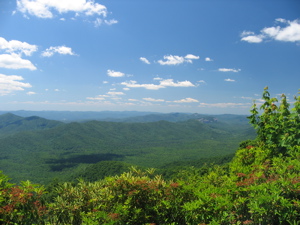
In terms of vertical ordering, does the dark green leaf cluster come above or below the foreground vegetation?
above

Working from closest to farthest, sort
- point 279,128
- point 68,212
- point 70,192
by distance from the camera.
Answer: point 68,212 < point 70,192 < point 279,128

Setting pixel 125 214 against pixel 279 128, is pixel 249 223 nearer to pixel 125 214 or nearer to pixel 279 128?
pixel 125 214

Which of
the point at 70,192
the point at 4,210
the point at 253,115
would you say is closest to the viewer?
the point at 4,210

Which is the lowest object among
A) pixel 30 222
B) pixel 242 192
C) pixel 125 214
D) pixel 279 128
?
pixel 30 222

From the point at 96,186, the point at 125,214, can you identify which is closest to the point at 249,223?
the point at 125,214

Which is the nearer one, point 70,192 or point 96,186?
point 70,192

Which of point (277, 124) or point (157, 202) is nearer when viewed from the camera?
point (157, 202)

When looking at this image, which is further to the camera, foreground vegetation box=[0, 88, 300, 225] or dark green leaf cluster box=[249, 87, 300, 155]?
dark green leaf cluster box=[249, 87, 300, 155]

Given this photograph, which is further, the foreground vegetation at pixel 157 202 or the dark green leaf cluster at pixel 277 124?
the dark green leaf cluster at pixel 277 124

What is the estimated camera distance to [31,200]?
558 centimetres

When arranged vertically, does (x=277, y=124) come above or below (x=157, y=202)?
above

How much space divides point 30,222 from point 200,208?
507 cm

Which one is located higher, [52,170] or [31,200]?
[31,200]

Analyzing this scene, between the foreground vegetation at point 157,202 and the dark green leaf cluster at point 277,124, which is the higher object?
the dark green leaf cluster at point 277,124
